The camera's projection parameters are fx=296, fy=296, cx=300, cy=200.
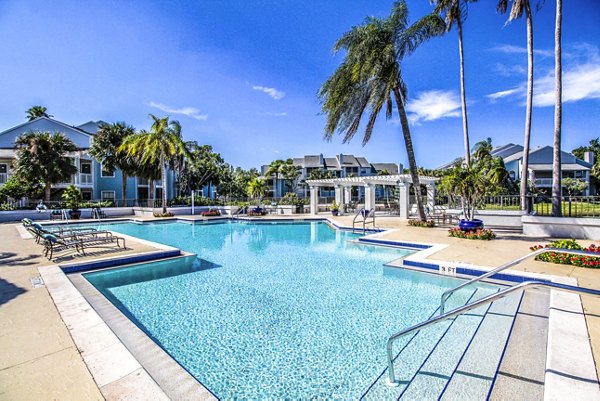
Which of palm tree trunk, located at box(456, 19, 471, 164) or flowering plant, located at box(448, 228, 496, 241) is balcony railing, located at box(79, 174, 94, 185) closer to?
flowering plant, located at box(448, 228, 496, 241)

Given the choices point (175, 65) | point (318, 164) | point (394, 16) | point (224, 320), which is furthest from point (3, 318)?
point (318, 164)

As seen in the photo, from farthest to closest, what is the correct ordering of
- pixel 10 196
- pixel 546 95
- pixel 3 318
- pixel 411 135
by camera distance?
pixel 10 196, pixel 546 95, pixel 411 135, pixel 3 318

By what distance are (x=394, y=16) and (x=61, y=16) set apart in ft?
46.8

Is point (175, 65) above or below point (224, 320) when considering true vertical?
above

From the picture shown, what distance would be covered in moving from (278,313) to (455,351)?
2.94 m

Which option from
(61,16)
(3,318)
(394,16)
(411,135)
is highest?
(394,16)

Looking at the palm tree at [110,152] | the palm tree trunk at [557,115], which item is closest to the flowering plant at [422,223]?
the palm tree trunk at [557,115]

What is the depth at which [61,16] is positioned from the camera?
11.2m

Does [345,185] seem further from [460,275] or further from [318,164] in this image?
[318,164]

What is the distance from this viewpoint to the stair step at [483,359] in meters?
3.06

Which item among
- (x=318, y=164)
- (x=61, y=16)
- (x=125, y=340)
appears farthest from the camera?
(x=318, y=164)

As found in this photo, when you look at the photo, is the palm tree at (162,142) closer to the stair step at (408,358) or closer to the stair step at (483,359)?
the stair step at (408,358)

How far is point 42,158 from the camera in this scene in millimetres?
23812

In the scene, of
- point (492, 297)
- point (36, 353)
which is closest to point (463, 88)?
point (492, 297)
